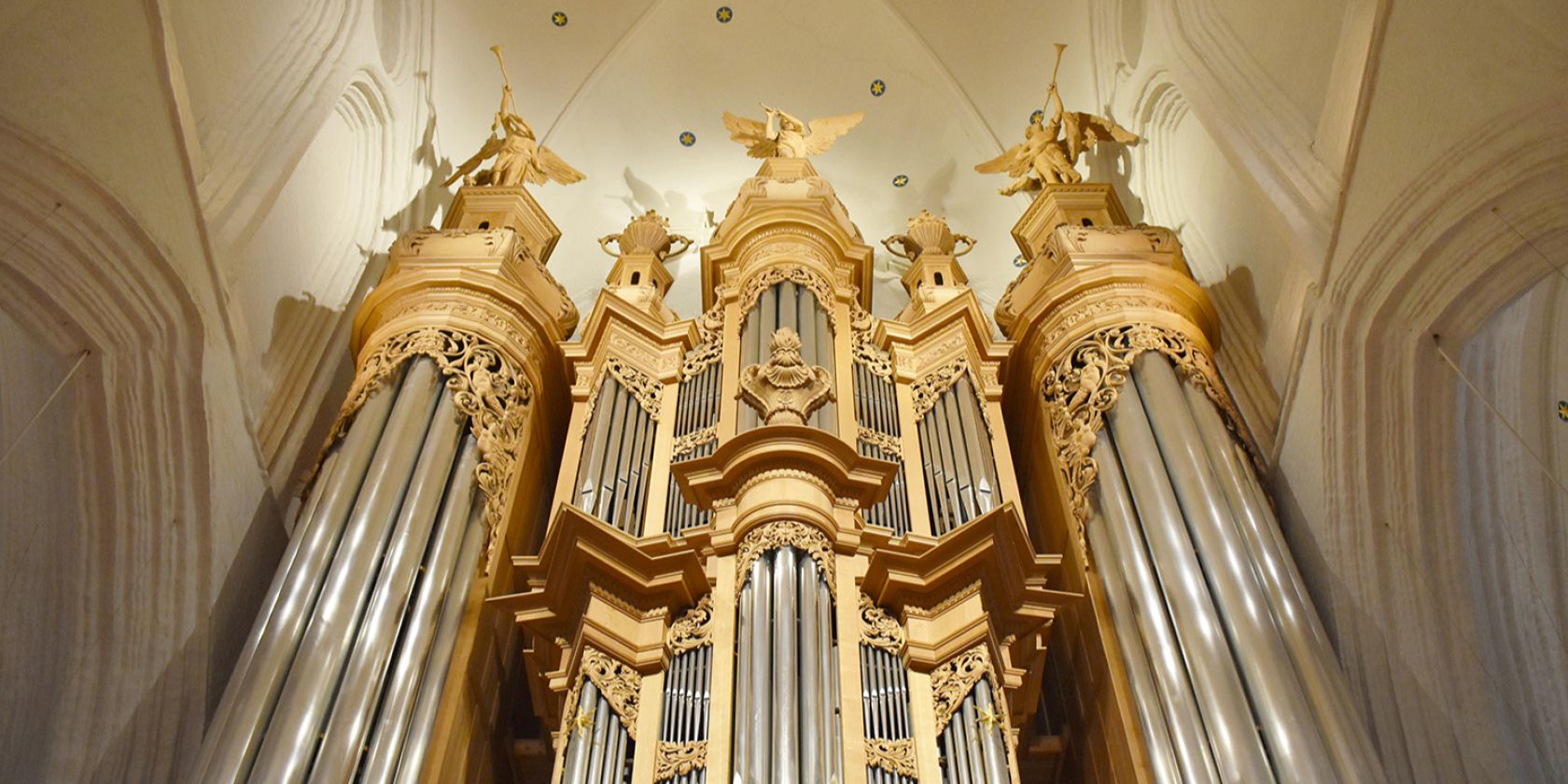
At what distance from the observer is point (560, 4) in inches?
410

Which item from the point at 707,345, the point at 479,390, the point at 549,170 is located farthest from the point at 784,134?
the point at 479,390

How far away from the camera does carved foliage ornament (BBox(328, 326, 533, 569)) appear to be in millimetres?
6703

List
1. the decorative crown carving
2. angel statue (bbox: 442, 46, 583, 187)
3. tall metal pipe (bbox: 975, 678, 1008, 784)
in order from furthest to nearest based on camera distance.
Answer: angel statue (bbox: 442, 46, 583, 187), the decorative crown carving, tall metal pipe (bbox: 975, 678, 1008, 784)

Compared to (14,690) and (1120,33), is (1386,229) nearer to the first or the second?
(1120,33)

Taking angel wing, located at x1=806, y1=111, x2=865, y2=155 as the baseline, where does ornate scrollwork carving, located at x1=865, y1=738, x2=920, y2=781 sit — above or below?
below

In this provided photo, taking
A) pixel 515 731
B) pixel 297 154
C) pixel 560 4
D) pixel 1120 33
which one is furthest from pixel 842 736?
pixel 560 4

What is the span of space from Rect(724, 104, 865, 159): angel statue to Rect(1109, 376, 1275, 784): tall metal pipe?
374 centimetres

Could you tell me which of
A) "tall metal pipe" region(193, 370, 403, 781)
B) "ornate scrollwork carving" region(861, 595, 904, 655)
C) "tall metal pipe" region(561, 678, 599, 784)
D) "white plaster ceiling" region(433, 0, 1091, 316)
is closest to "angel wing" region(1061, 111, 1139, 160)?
"white plaster ceiling" region(433, 0, 1091, 316)

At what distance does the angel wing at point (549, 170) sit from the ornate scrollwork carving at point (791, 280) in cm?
232

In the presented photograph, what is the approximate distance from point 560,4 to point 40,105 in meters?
5.96

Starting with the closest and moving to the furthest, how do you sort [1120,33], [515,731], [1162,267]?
[515,731] → [1162,267] → [1120,33]

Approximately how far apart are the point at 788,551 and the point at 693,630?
1.61 feet

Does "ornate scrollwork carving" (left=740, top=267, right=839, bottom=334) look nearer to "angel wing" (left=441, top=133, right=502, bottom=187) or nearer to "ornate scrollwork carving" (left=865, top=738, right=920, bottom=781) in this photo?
"angel wing" (left=441, top=133, right=502, bottom=187)

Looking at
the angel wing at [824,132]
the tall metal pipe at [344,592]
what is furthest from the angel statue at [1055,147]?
the tall metal pipe at [344,592]
